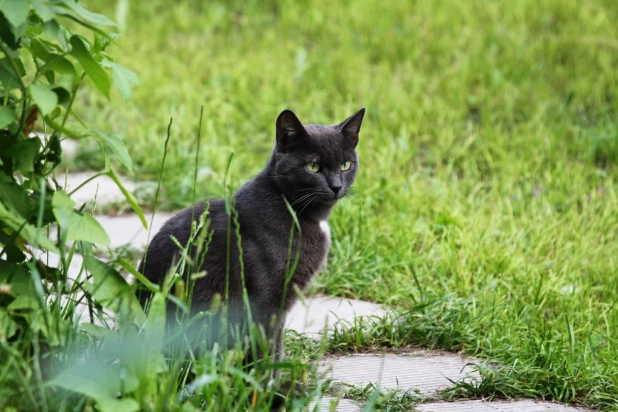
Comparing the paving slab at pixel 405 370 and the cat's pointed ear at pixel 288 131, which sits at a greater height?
the cat's pointed ear at pixel 288 131

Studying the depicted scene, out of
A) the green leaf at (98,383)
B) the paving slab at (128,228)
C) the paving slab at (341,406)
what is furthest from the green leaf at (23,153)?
the paving slab at (128,228)

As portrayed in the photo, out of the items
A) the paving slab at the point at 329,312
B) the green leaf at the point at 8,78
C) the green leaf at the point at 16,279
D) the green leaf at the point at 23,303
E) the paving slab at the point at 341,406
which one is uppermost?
the green leaf at the point at 8,78

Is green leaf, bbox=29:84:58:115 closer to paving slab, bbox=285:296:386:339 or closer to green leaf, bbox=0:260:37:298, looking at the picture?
green leaf, bbox=0:260:37:298

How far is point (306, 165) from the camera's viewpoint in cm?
276

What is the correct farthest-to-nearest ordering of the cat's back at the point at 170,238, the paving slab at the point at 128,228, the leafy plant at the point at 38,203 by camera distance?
the paving slab at the point at 128,228, the cat's back at the point at 170,238, the leafy plant at the point at 38,203

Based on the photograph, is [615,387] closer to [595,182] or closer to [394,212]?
[394,212]

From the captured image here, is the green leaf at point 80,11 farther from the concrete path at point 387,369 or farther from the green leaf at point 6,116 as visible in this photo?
the concrete path at point 387,369

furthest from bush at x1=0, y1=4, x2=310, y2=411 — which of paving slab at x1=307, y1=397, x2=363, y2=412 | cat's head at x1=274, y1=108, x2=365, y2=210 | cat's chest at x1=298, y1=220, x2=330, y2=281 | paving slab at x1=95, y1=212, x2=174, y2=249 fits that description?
paving slab at x1=95, y1=212, x2=174, y2=249

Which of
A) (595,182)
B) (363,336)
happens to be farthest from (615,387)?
(595,182)

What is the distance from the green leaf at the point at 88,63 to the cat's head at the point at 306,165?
2.95ft

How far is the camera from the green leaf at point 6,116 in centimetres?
175

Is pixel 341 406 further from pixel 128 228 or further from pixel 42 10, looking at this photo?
pixel 128 228

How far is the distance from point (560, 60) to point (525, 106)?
70 cm

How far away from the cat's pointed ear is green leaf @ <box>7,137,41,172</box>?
A: 100 centimetres
